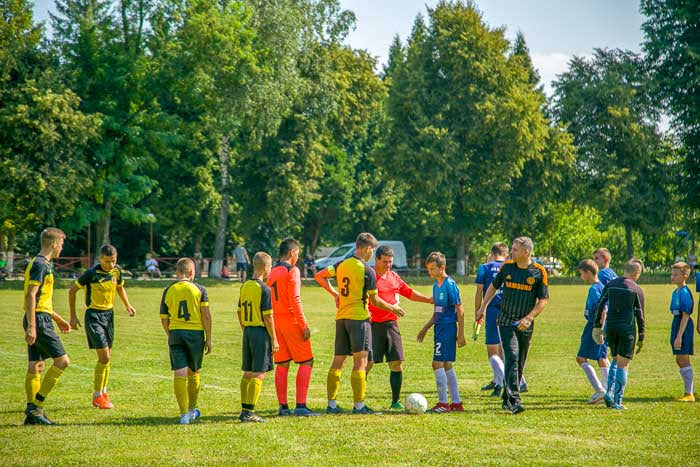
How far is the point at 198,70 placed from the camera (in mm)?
47188

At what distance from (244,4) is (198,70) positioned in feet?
17.0

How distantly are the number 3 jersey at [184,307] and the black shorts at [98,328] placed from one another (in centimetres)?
161

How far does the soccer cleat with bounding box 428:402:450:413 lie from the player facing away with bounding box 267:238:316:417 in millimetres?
1577

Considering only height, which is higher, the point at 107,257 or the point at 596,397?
the point at 107,257

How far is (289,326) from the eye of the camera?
1072 centimetres

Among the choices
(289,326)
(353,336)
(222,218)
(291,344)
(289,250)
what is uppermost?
(222,218)

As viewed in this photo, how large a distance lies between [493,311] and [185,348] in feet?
16.3

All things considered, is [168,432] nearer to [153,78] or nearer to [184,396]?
[184,396]

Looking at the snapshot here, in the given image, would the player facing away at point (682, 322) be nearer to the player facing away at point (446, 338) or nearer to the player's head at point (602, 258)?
the player's head at point (602, 258)

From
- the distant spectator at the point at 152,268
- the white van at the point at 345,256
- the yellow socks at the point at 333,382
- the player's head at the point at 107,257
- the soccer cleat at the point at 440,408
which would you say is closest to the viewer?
the yellow socks at the point at 333,382

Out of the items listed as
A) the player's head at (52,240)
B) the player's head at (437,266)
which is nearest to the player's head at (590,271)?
the player's head at (437,266)

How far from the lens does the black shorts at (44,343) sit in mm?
10289

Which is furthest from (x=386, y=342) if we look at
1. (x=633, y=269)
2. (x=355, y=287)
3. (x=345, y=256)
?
(x=345, y=256)

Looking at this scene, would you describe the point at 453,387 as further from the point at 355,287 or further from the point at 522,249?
the point at 522,249
